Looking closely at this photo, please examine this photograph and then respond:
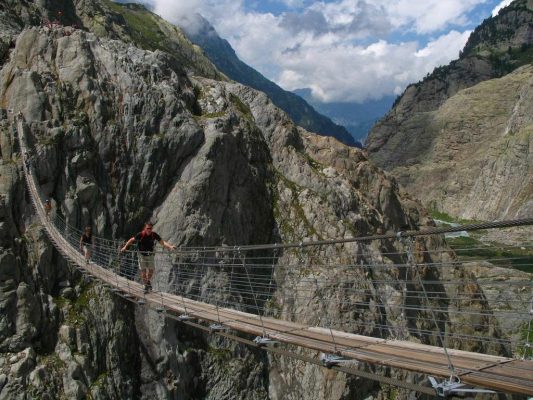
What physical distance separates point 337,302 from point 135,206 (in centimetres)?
985

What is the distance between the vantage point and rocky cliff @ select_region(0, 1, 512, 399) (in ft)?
54.4

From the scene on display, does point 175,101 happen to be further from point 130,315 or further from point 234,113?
point 130,315

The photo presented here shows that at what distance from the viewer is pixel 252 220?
25.9 metres

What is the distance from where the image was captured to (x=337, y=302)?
1811cm

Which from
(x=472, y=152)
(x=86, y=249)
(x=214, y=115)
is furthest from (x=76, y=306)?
(x=472, y=152)

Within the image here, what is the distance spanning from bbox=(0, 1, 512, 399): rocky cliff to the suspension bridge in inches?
21.7

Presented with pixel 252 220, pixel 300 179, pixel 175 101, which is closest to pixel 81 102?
pixel 175 101

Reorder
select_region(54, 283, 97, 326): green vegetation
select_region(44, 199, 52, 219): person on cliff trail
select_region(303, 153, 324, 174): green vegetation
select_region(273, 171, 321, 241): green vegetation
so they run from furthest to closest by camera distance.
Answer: select_region(303, 153, 324, 174): green vegetation < select_region(273, 171, 321, 241): green vegetation < select_region(44, 199, 52, 219): person on cliff trail < select_region(54, 283, 97, 326): green vegetation

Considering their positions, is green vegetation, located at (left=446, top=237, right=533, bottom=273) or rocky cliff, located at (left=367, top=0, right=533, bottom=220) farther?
rocky cliff, located at (left=367, top=0, right=533, bottom=220)

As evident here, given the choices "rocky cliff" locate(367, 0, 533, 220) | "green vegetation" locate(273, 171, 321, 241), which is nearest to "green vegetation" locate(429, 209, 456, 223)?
"rocky cliff" locate(367, 0, 533, 220)

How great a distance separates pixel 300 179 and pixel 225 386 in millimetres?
12800

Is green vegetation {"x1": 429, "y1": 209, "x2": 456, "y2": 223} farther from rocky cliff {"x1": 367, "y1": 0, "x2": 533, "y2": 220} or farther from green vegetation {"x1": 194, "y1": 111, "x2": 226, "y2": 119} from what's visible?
green vegetation {"x1": 194, "y1": 111, "x2": 226, "y2": 119}

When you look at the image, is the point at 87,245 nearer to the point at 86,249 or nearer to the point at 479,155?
the point at 86,249

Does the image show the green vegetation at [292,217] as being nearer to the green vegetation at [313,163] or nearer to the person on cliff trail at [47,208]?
the green vegetation at [313,163]
